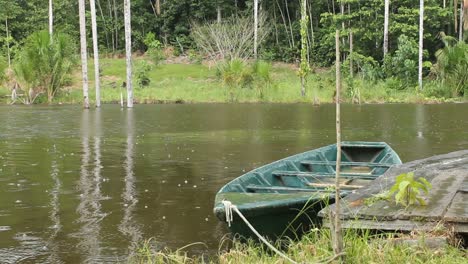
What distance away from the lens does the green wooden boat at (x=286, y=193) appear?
216 inches

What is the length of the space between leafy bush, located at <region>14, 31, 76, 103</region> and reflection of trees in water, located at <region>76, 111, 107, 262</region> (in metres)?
21.8

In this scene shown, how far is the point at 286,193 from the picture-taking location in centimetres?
674

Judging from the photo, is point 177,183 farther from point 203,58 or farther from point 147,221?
point 203,58

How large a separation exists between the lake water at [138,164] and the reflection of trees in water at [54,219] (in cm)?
1

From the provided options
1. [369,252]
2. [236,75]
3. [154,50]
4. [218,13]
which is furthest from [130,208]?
[218,13]

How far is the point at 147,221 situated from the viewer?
7.20m

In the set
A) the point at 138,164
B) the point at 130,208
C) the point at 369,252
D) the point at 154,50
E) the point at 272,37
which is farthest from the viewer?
the point at 272,37

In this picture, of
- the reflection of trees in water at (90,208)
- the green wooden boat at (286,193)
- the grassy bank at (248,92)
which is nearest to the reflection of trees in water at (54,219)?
the reflection of trees in water at (90,208)

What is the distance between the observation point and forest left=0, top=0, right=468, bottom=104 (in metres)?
34.5

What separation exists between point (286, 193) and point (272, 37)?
43.2 meters

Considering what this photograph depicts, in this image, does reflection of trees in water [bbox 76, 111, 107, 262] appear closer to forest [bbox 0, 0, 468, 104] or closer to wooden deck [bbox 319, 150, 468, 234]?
wooden deck [bbox 319, 150, 468, 234]

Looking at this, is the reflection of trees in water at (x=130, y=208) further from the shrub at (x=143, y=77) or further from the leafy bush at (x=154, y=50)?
the leafy bush at (x=154, y=50)

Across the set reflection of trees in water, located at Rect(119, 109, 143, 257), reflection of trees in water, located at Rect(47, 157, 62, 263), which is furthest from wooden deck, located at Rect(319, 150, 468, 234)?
reflection of trees in water, located at Rect(47, 157, 62, 263)

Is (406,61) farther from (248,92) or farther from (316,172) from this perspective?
(316,172)
